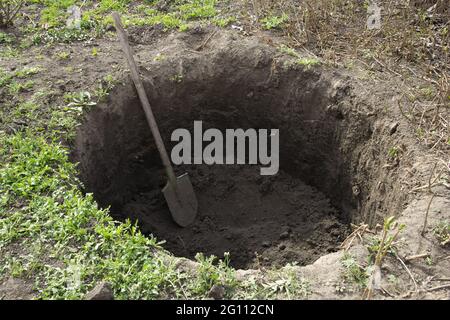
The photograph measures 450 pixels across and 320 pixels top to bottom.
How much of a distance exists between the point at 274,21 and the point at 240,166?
163 cm

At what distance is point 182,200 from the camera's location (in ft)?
16.3

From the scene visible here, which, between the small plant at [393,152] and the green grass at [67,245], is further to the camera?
the small plant at [393,152]

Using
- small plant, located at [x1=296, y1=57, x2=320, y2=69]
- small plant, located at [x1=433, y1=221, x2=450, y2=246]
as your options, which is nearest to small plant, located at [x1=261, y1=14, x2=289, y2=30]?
small plant, located at [x1=296, y1=57, x2=320, y2=69]

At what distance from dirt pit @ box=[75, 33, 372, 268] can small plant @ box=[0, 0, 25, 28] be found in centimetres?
180

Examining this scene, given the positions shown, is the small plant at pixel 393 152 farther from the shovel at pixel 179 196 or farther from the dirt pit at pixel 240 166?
the shovel at pixel 179 196

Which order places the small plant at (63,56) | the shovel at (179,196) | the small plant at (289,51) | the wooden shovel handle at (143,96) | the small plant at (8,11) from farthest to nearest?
the small plant at (8,11) → the small plant at (63,56) → the small plant at (289,51) → the shovel at (179,196) → the wooden shovel handle at (143,96)

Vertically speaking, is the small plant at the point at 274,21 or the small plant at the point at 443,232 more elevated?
the small plant at the point at 274,21

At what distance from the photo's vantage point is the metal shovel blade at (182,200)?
4.93 metres

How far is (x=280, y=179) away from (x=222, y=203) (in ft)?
2.29

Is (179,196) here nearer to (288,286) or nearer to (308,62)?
(308,62)

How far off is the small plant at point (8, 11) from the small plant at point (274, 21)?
2.79 meters

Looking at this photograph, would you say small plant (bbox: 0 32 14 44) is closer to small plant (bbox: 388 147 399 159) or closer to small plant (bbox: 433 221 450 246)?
small plant (bbox: 388 147 399 159)

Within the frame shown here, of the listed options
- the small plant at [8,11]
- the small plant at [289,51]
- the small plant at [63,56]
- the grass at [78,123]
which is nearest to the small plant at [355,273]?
the grass at [78,123]

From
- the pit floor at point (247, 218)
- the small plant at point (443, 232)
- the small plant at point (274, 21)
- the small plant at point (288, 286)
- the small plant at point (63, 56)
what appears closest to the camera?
the small plant at point (288, 286)
